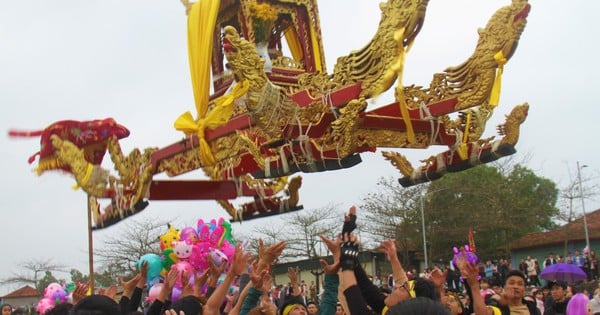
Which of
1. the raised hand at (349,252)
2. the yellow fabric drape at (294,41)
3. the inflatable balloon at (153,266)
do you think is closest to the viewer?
the raised hand at (349,252)

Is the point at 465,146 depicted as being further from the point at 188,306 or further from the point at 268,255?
the point at 188,306

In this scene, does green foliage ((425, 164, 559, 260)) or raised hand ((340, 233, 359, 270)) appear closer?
raised hand ((340, 233, 359, 270))

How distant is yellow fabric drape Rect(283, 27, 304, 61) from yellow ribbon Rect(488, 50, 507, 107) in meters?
3.32

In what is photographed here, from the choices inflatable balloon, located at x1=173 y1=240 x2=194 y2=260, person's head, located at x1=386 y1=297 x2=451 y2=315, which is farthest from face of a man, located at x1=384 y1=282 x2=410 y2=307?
inflatable balloon, located at x1=173 y1=240 x2=194 y2=260

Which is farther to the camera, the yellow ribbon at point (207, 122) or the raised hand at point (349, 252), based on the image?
the yellow ribbon at point (207, 122)

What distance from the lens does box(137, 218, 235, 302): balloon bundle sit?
→ 836 centimetres

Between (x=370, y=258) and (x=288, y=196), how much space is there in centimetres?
1466

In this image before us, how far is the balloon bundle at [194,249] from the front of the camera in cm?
836

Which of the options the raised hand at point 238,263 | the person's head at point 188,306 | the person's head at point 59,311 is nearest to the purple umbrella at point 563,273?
the raised hand at point 238,263

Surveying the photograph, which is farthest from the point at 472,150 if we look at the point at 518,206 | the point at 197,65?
the point at 518,206

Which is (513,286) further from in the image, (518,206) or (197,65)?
(518,206)

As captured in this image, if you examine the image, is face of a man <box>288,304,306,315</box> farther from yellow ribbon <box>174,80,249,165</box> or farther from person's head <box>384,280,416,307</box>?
yellow ribbon <box>174,80,249,165</box>

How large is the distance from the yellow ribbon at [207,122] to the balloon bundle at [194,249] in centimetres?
93

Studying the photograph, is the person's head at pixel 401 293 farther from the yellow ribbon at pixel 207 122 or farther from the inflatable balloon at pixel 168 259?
the inflatable balloon at pixel 168 259
